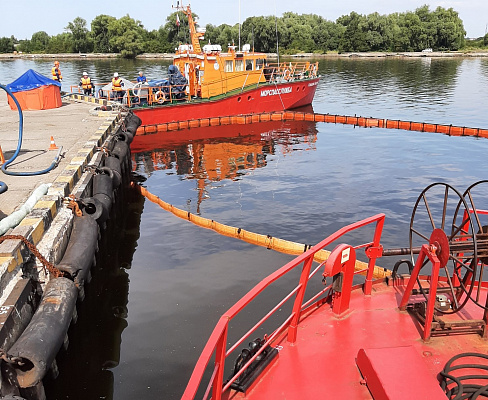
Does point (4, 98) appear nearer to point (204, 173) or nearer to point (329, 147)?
point (204, 173)

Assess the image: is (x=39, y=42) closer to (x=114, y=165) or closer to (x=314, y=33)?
(x=314, y=33)

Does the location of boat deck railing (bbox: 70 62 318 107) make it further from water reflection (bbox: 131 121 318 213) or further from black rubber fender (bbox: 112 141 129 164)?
black rubber fender (bbox: 112 141 129 164)

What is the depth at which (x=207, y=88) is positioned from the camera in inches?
1078

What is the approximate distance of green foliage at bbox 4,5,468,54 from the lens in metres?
99.5

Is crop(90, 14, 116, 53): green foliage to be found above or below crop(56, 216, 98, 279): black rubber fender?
above

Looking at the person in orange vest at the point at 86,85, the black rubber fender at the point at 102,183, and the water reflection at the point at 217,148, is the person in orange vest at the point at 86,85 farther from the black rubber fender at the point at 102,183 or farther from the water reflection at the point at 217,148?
the black rubber fender at the point at 102,183

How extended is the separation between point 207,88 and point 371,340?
2426 centimetres

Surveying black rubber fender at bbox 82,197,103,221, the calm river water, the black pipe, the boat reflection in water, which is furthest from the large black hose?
the boat reflection in water

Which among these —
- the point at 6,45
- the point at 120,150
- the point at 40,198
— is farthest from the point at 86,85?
the point at 6,45

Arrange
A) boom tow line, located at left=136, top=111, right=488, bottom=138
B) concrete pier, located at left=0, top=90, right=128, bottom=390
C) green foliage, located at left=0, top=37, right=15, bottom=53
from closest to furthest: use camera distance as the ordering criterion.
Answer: concrete pier, located at left=0, top=90, right=128, bottom=390 < boom tow line, located at left=136, top=111, right=488, bottom=138 < green foliage, located at left=0, top=37, right=15, bottom=53

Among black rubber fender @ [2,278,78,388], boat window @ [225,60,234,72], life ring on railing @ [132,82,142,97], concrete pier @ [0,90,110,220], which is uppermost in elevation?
boat window @ [225,60,234,72]

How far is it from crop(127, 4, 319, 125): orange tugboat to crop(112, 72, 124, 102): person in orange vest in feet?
2.10

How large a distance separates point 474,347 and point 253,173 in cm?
1415

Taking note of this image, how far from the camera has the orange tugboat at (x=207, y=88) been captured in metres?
25.5
